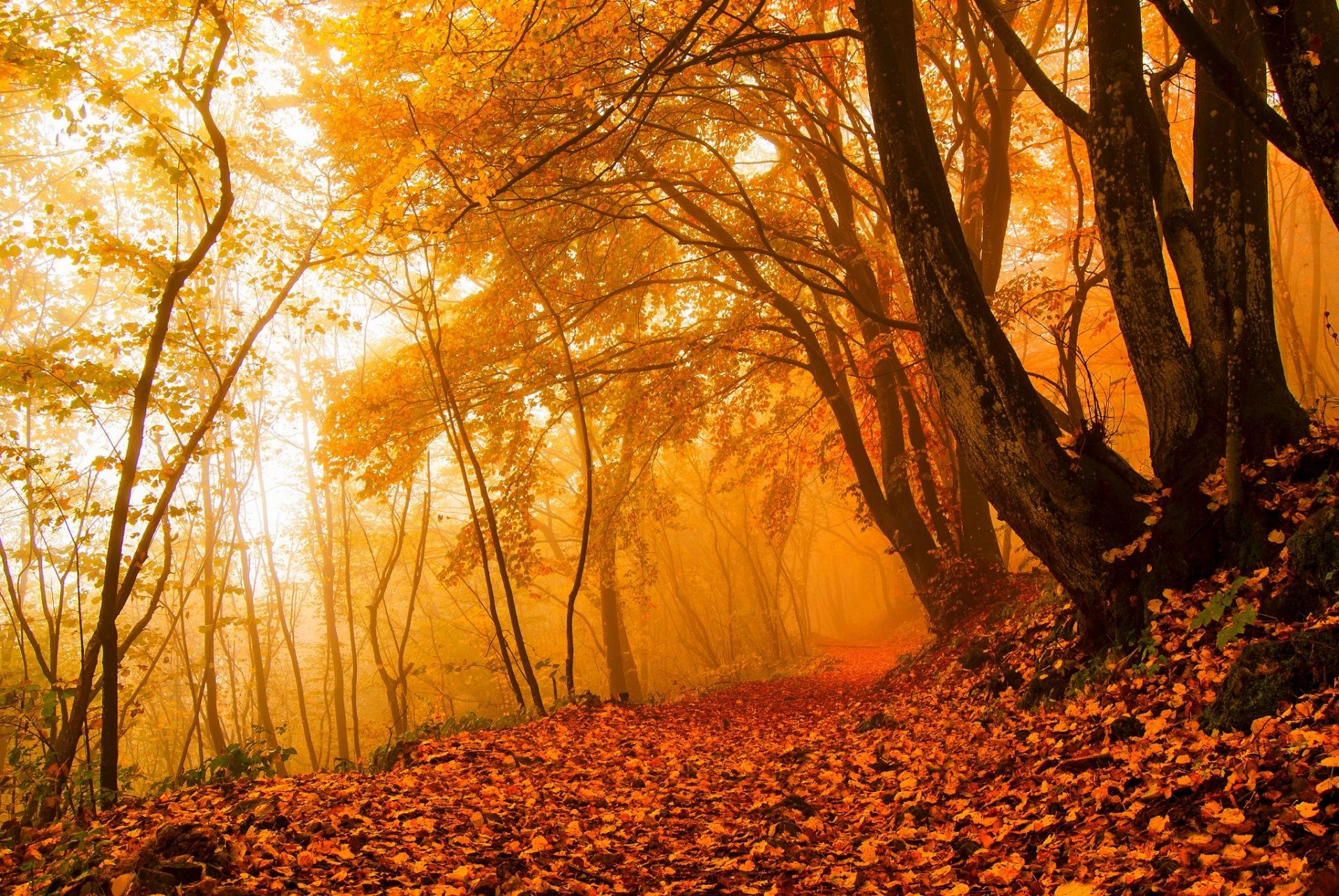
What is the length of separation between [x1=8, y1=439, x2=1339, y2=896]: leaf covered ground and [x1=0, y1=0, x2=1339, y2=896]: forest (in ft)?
0.08

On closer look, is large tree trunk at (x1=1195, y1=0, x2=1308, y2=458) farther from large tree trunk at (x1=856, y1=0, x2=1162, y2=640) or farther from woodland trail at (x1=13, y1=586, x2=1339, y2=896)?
woodland trail at (x1=13, y1=586, x2=1339, y2=896)

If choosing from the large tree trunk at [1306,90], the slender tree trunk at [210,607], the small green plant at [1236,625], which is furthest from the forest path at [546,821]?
the slender tree trunk at [210,607]

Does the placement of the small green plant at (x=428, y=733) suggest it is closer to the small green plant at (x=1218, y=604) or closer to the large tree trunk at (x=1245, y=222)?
the small green plant at (x=1218, y=604)

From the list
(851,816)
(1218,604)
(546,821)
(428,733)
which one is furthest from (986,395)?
(428,733)

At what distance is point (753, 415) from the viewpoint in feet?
48.3

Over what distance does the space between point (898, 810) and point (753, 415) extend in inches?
439

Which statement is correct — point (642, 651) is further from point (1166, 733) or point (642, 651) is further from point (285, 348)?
point (1166, 733)

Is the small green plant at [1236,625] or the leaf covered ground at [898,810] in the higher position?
the small green plant at [1236,625]

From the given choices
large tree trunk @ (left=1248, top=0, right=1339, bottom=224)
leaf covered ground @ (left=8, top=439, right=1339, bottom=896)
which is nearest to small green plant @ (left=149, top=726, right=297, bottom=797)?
leaf covered ground @ (left=8, top=439, right=1339, bottom=896)

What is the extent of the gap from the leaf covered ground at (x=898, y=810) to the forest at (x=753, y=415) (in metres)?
0.03

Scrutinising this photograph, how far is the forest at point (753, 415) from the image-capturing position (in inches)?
128

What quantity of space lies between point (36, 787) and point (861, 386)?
35.6 ft

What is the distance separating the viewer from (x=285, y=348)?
688 inches

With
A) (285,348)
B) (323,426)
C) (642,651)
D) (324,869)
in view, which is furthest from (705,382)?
(642,651)
